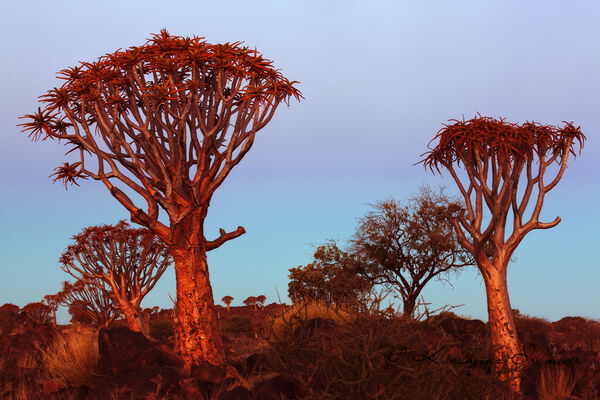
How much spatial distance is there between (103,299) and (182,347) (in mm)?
16214

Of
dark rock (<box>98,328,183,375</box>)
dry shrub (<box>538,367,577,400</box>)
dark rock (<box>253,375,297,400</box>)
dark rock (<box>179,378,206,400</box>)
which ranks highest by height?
dark rock (<box>98,328,183,375</box>)

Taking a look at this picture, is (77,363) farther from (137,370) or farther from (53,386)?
(137,370)

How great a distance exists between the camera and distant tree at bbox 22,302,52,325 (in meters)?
28.1

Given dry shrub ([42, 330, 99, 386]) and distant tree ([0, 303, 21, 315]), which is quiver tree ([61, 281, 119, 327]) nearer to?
distant tree ([0, 303, 21, 315])

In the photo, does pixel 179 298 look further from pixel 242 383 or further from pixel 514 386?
pixel 514 386

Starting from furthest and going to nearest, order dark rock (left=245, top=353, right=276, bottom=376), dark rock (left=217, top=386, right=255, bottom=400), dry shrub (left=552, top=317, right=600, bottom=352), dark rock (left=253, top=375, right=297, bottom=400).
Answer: dry shrub (left=552, top=317, right=600, bottom=352) → dark rock (left=245, top=353, right=276, bottom=376) → dark rock (left=217, top=386, right=255, bottom=400) → dark rock (left=253, top=375, right=297, bottom=400)

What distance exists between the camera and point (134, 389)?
28.3ft

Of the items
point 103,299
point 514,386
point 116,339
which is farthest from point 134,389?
point 103,299

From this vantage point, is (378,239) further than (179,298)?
Yes

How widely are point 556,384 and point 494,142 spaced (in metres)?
4.78

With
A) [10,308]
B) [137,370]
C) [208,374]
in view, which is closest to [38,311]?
[10,308]

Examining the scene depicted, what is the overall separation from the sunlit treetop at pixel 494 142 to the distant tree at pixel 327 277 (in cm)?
1286

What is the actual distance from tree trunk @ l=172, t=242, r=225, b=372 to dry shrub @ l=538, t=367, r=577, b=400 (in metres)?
5.94

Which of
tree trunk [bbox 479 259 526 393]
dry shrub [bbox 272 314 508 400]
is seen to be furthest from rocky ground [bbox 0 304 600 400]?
tree trunk [bbox 479 259 526 393]
